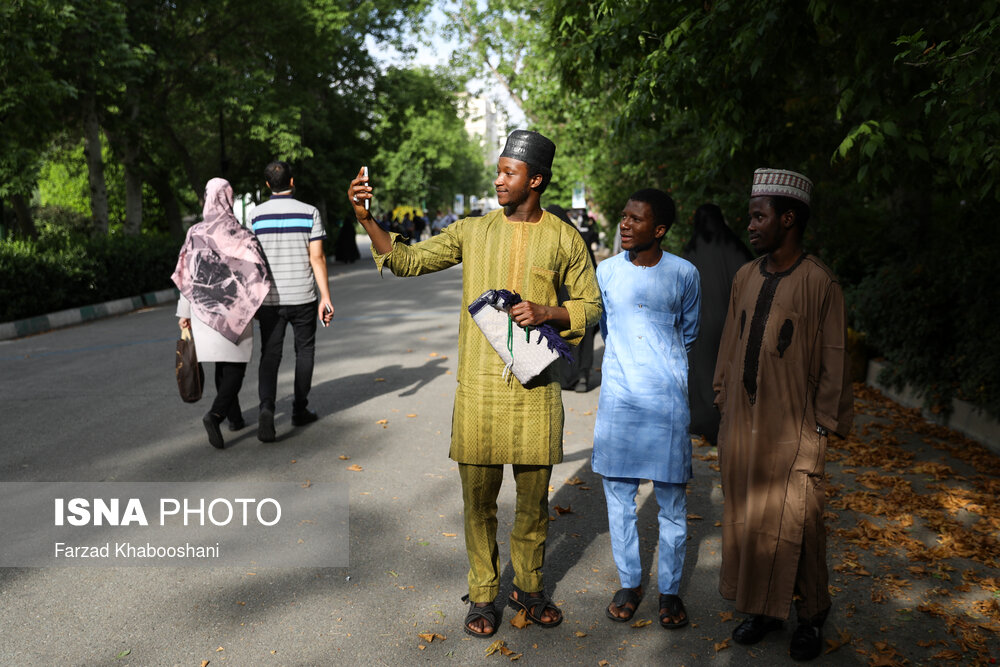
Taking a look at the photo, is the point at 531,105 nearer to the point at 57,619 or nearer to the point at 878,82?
the point at 878,82

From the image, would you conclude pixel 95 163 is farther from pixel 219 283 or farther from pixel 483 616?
pixel 483 616

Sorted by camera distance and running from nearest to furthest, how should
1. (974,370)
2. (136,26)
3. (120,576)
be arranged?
1. (120,576)
2. (974,370)
3. (136,26)

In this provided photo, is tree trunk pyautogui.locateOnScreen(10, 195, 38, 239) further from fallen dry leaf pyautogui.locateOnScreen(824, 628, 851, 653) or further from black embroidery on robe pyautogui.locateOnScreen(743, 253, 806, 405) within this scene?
fallen dry leaf pyautogui.locateOnScreen(824, 628, 851, 653)

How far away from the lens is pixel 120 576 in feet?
14.9

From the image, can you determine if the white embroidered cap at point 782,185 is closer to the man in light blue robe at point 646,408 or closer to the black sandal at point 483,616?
the man in light blue robe at point 646,408

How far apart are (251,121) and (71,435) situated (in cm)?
2004

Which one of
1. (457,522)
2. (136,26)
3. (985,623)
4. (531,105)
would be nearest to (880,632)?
(985,623)

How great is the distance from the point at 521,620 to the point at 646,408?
1.06 meters

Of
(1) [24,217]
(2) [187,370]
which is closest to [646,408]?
(2) [187,370]

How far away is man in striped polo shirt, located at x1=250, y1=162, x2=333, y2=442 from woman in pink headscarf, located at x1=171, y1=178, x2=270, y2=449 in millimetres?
202

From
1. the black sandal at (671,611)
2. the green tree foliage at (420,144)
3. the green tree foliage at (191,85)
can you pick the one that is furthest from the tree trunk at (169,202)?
the black sandal at (671,611)

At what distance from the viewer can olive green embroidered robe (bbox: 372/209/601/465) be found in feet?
12.3

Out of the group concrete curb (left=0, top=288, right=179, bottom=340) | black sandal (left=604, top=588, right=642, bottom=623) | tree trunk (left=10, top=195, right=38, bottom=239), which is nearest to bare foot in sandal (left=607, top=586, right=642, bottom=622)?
black sandal (left=604, top=588, right=642, bottom=623)

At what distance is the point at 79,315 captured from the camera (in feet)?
50.8
